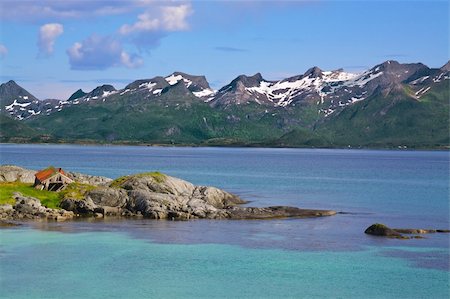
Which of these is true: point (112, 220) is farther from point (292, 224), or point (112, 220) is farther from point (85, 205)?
point (292, 224)

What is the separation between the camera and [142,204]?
261 ft

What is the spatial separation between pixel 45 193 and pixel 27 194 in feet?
7.30

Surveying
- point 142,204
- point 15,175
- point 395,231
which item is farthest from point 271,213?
point 15,175

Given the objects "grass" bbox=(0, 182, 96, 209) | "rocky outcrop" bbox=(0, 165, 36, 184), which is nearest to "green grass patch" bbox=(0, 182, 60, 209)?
"grass" bbox=(0, 182, 96, 209)

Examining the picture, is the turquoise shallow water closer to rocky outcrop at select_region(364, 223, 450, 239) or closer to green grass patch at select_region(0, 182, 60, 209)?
rocky outcrop at select_region(364, 223, 450, 239)

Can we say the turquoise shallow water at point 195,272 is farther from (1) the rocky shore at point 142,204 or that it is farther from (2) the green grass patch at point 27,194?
(2) the green grass patch at point 27,194

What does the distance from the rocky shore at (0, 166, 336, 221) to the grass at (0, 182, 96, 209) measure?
0.13m

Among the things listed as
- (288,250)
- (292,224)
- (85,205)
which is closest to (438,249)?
(288,250)

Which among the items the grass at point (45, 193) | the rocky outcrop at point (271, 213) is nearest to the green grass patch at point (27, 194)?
the grass at point (45, 193)

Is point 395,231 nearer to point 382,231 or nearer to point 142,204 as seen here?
point 382,231

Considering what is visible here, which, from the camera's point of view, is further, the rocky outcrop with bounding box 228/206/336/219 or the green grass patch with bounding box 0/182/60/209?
the rocky outcrop with bounding box 228/206/336/219

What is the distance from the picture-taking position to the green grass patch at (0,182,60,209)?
78250 millimetres

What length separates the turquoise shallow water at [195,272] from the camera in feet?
146

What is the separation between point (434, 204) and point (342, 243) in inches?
1799
